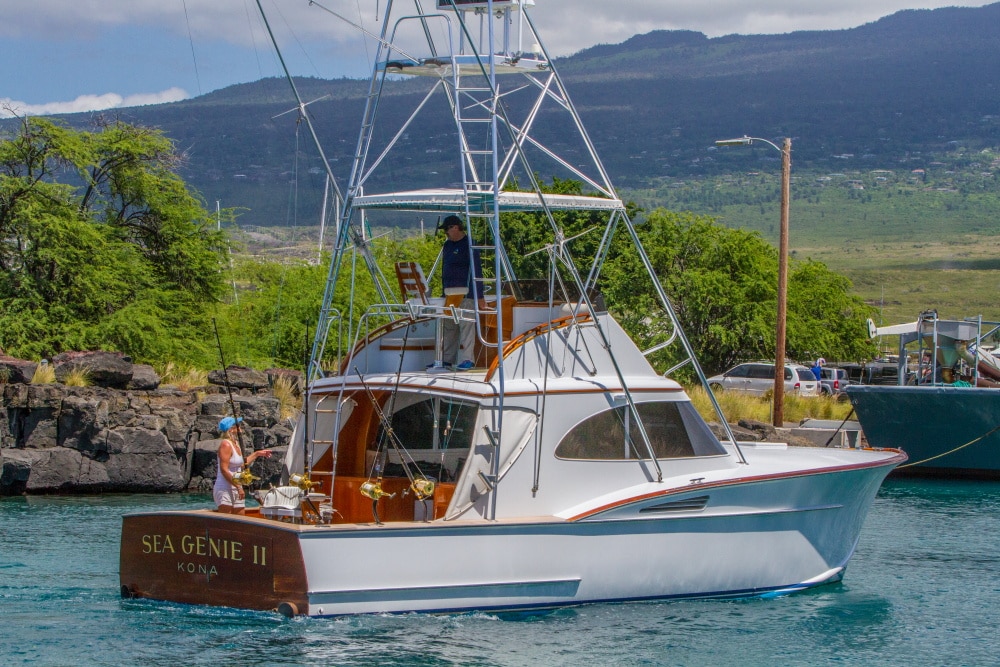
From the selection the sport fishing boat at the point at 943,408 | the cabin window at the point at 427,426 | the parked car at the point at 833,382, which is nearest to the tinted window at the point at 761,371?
the parked car at the point at 833,382

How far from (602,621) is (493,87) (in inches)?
207

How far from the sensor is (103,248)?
33.6 metres

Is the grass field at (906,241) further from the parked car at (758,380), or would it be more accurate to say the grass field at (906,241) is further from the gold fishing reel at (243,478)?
the gold fishing reel at (243,478)

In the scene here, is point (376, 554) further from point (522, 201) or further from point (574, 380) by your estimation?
point (522, 201)

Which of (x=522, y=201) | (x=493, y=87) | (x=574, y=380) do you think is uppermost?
(x=493, y=87)

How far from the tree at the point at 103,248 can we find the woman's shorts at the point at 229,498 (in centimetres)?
1918

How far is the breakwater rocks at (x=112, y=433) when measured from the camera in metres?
25.1

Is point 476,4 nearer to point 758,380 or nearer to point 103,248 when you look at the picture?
point 103,248

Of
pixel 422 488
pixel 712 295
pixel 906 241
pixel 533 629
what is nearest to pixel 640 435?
→ pixel 533 629

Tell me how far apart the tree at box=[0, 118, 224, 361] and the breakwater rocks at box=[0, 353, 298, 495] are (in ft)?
18.3

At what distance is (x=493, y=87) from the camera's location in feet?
42.4

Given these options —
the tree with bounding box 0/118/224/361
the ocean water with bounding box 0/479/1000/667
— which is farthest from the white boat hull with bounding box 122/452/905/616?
the tree with bounding box 0/118/224/361

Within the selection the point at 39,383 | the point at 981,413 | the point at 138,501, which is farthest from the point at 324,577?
the point at 981,413

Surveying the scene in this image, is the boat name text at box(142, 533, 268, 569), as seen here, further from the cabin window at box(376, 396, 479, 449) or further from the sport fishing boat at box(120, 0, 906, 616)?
the cabin window at box(376, 396, 479, 449)
